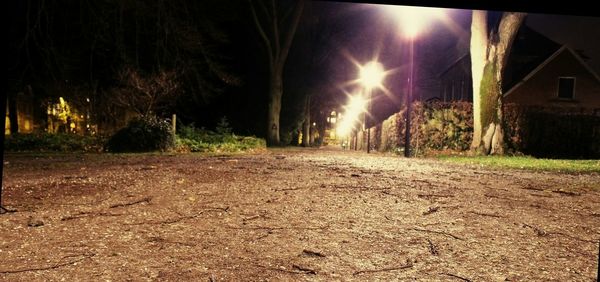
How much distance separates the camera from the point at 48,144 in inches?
558

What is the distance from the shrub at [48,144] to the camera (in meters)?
13.8

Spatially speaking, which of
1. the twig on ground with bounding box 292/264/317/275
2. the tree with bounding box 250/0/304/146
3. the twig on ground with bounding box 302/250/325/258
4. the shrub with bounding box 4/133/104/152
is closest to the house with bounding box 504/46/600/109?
the tree with bounding box 250/0/304/146

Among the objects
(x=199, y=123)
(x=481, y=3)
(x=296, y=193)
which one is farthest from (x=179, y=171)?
(x=199, y=123)

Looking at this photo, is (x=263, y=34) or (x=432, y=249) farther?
(x=263, y=34)

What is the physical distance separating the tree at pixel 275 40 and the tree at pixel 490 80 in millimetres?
13354

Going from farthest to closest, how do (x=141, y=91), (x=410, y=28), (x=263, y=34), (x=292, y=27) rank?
(x=263, y=34) < (x=292, y=27) < (x=141, y=91) < (x=410, y=28)

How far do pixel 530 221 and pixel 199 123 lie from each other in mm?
25214

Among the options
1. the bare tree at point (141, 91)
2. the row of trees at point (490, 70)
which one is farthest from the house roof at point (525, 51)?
the bare tree at point (141, 91)

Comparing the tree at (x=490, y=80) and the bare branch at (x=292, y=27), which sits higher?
the bare branch at (x=292, y=27)

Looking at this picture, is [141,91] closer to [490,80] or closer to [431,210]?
[490,80]

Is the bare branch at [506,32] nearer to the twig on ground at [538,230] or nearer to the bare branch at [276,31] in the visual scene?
the twig on ground at [538,230]

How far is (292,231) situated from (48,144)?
567 inches

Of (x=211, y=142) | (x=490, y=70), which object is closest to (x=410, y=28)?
(x=490, y=70)

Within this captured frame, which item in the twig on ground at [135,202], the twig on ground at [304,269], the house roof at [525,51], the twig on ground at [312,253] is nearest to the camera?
the twig on ground at [304,269]
